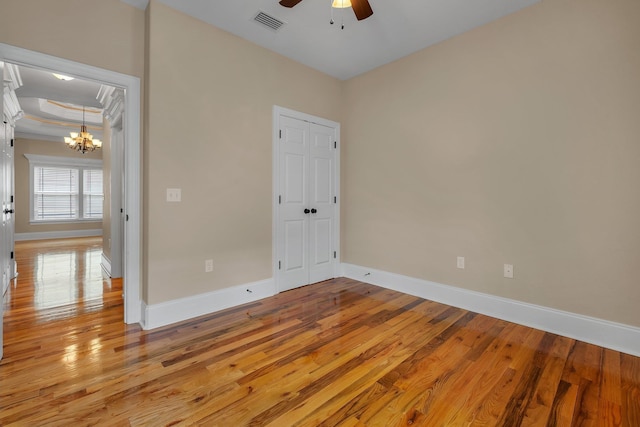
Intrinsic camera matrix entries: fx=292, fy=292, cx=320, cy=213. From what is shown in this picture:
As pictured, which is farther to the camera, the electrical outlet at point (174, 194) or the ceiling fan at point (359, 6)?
the electrical outlet at point (174, 194)

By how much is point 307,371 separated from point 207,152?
2.18m

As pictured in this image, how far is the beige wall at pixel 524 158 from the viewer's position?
2248mm

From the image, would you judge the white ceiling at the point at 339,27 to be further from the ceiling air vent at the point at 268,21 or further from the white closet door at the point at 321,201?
the white closet door at the point at 321,201

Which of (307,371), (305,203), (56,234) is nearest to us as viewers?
(307,371)

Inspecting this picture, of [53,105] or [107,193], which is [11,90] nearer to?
[107,193]

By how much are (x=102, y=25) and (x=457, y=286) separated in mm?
4131

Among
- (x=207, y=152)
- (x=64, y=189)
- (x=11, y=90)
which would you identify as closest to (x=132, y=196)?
(x=207, y=152)

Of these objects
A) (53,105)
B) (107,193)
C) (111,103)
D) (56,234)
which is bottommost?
(56,234)

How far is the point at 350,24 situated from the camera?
291 cm

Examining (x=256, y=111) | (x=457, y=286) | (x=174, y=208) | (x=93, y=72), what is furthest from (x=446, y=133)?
(x=93, y=72)

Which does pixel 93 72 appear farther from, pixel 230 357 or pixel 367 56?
pixel 367 56

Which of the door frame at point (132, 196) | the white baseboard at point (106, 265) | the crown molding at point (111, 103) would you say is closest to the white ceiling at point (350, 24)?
the door frame at point (132, 196)

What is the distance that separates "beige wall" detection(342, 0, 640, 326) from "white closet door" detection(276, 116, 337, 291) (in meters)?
0.73

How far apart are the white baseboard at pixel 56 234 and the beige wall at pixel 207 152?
8033mm
